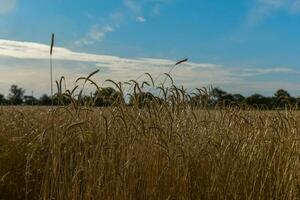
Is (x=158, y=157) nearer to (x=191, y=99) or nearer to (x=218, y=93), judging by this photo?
(x=191, y=99)

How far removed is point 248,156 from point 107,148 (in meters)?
1.51

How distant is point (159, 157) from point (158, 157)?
0.05 feet

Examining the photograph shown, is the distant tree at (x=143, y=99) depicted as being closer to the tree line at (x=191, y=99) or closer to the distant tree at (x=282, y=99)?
the tree line at (x=191, y=99)

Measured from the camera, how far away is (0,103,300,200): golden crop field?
4.04m

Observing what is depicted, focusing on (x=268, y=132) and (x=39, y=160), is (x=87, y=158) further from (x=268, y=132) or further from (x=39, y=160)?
(x=268, y=132)

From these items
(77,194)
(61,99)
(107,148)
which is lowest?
(77,194)

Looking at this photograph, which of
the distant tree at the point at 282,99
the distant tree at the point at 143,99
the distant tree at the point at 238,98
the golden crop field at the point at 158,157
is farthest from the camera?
the distant tree at the point at 238,98

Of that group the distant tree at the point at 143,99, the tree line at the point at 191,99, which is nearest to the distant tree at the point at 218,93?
the tree line at the point at 191,99

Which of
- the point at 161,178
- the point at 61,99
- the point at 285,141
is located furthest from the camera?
the point at 285,141

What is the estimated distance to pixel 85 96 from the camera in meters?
Result: 5.08

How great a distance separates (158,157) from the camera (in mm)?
4422

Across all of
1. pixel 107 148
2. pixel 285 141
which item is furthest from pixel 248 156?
pixel 107 148

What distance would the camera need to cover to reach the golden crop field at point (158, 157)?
4039 mm

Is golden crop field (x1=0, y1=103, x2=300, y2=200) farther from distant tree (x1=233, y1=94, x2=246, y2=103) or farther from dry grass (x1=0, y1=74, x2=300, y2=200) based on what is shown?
distant tree (x1=233, y1=94, x2=246, y2=103)
